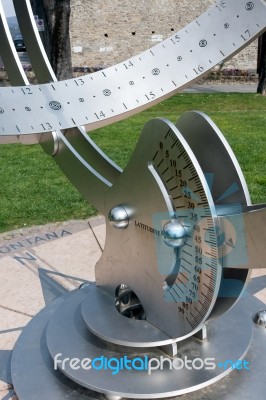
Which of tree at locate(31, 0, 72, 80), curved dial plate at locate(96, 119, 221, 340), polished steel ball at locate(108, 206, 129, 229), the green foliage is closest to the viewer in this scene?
curved dial plate at locate(96, 119, 221, 340)

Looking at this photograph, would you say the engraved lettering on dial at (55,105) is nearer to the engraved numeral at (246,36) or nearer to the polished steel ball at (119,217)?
the polished steel ball at (119,217)

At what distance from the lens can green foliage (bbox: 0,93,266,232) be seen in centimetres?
455

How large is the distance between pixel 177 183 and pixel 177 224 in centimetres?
15

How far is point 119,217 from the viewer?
2125mm

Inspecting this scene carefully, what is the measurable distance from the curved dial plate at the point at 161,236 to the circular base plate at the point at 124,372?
17cm

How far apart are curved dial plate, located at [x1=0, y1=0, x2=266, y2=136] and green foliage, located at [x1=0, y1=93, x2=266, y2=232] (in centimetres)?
209

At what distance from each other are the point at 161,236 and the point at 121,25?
18818mm

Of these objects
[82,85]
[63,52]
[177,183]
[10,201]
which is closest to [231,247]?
[177,183]

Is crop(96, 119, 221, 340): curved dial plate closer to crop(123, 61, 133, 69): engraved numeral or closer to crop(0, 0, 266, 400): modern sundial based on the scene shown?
crop(0, 0, 266, 400): modern sundial

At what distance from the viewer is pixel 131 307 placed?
231cm

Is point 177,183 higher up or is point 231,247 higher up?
point 177,183

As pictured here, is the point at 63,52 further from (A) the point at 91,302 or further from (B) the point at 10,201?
(A) the point at 91,302

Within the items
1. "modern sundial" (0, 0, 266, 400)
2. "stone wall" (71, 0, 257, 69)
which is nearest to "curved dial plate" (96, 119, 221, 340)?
"modern sundial" (0, 0, 266, 400)

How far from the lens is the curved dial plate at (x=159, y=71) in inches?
91.0
